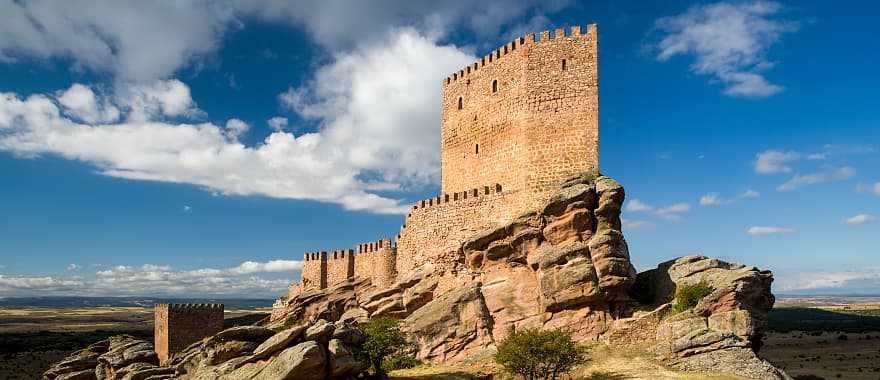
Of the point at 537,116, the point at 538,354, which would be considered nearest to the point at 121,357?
the point at 538,354

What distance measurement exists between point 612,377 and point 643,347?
3.19 metres

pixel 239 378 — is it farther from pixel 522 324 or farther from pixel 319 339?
pixel 522 324

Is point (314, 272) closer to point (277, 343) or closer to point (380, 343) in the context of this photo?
point (380, 343)

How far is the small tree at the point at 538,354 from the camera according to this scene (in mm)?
21984

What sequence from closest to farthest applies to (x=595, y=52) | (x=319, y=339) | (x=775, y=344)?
(x=319, y=339)
(x=595, y=52)
(x=775, y=344)

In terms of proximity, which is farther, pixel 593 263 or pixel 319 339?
pixel 593 263

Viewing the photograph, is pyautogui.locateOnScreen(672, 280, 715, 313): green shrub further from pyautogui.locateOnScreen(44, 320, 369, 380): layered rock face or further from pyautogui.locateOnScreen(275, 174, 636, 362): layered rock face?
pyautogui.locateOnScreen(44, 320, 369, 380): layered rock face

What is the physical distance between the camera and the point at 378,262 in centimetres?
3734

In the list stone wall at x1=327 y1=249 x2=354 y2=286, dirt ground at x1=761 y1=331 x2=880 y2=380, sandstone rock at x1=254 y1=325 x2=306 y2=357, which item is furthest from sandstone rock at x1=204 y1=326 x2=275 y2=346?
dirt ground at x1=761 y1=331 x2=880 y2=380

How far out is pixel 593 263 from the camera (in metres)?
26.5

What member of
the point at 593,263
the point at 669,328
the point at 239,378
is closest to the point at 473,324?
the point at 593,263

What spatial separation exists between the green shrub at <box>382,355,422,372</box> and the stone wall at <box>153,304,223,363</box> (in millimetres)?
18130

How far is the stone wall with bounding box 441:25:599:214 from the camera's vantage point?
29.8 m

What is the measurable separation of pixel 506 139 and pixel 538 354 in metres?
13.3
